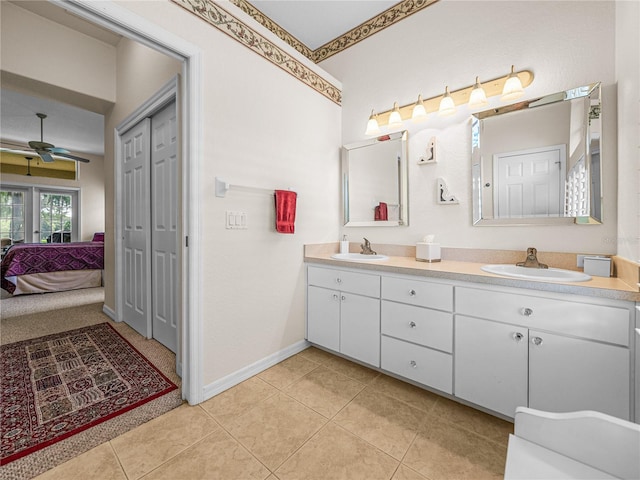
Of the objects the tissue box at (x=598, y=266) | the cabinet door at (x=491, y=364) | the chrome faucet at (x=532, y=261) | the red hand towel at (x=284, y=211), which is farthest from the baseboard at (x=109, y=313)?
the tissue box at (x=598, y=266)

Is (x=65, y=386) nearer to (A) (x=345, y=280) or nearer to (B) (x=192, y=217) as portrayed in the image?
(B) (x=192, y=217)

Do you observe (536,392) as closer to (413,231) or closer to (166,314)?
(413,231)

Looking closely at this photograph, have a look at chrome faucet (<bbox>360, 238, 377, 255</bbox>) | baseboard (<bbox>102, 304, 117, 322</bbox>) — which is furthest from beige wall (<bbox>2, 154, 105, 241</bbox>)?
chrome faucet (<bbox>360, 238, 377, 255</bbox>)

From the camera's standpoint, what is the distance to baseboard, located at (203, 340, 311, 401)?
1707mm

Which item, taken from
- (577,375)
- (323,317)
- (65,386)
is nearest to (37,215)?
(65,386)

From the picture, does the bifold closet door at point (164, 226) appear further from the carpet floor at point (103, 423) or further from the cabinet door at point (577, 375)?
the cabinet door at point (577, 375)

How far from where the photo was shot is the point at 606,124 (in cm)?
153

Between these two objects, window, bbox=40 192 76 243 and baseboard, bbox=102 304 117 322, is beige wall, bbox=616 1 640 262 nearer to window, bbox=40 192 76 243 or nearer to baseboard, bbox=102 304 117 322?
baseboard, bbox=102 304 117 322

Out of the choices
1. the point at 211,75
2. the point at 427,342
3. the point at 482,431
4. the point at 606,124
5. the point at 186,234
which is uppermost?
the point at 211,75

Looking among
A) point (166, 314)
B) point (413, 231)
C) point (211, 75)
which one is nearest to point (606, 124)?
point (413, 231)

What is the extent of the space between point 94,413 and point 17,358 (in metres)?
1.25

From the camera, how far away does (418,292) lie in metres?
1.68

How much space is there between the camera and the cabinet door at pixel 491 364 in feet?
4.44

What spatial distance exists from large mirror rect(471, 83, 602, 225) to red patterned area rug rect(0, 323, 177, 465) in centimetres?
257
